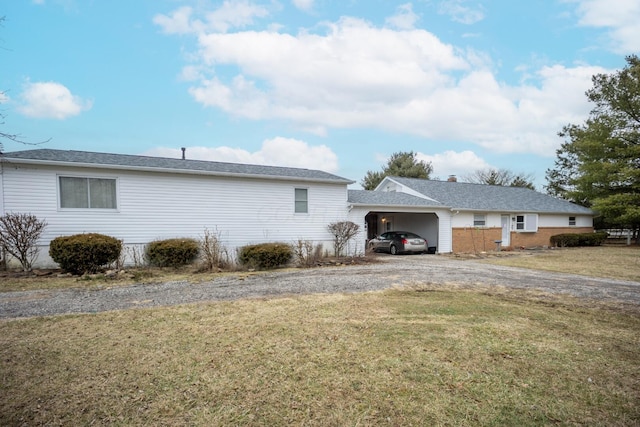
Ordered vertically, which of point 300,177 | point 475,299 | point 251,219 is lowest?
point 475,299

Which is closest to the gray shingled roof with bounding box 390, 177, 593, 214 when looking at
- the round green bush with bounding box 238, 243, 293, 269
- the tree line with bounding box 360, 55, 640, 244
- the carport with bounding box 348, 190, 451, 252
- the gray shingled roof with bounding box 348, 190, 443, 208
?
the carport with bounding box 348, 190, 451, 252

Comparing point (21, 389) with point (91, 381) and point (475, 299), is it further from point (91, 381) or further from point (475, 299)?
point (475, 299)

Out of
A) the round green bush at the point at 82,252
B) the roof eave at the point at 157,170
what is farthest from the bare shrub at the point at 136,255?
the roof eave at the point at 157,170

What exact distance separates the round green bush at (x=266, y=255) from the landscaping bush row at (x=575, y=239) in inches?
835

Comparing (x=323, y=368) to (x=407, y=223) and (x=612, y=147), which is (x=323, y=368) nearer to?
(x=407, y=223)

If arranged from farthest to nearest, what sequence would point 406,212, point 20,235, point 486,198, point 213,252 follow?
point 486,198 → point 406,212 → point 213,252 → point 20,235

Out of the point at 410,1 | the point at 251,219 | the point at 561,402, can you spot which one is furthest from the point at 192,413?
the point at 410,1

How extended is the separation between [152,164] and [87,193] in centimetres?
244

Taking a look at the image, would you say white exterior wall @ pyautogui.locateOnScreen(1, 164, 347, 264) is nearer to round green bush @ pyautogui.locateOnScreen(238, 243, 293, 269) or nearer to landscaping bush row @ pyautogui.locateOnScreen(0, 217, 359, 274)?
landscaping bush row @ pyautogui.locateOnScreen(0, 217, 359, 274)

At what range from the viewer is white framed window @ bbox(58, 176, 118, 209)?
11773 millimetres

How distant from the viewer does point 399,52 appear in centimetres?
1535

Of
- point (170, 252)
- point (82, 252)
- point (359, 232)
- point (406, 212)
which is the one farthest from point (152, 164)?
point (406, 212)

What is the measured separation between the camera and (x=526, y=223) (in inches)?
905

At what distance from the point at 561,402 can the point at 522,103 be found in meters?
21.4
